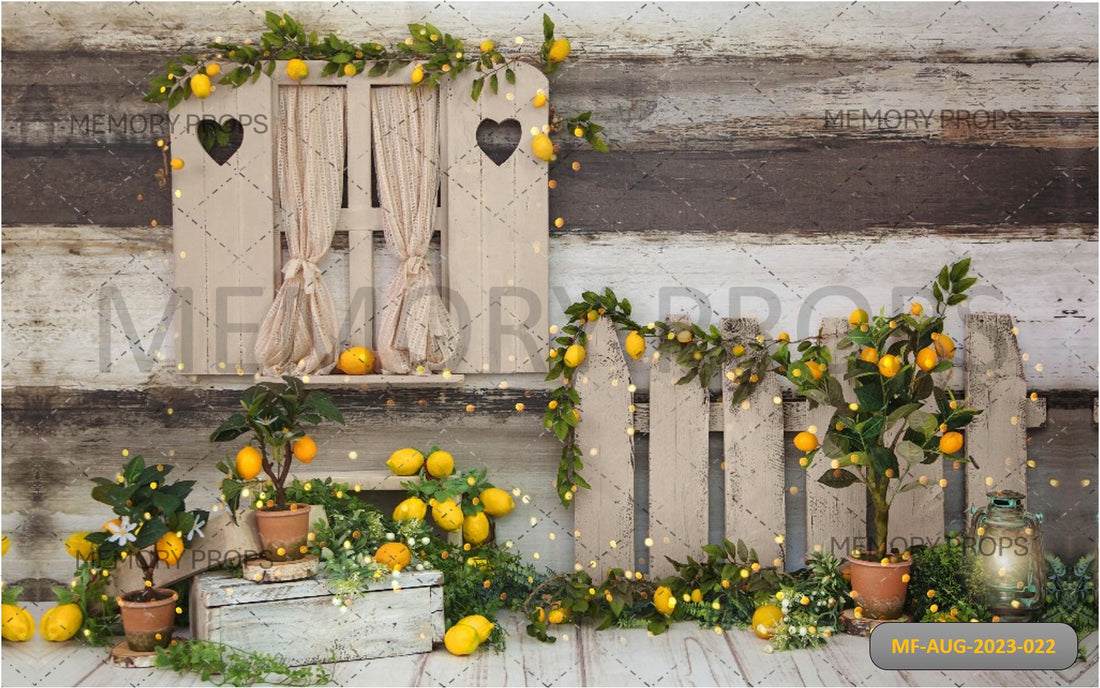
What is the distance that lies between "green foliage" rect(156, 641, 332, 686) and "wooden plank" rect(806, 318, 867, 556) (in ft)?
5.11

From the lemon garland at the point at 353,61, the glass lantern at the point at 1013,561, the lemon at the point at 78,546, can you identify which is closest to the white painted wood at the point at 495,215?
the lemon garland at the point at 353,61

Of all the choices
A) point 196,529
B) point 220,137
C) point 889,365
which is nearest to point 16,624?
point 196,529

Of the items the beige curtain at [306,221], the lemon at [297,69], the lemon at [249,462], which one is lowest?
the lemon at [249,462]

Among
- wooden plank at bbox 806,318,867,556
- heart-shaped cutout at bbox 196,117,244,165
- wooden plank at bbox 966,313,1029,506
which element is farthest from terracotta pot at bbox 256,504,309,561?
wooden plank at bbox 966,313,1029,506

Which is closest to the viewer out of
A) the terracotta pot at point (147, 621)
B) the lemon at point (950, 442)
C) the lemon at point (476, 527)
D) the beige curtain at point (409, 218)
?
the terracotta pot at point (147, 621)

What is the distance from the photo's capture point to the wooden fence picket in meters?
3.19

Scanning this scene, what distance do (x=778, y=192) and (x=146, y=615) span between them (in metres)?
2.28

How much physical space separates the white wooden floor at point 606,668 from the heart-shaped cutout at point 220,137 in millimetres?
1553

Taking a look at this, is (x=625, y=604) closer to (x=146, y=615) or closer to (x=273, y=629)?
(x=273, y=629)

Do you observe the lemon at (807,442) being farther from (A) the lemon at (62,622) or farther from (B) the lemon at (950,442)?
(A) the lemon at (62,622)

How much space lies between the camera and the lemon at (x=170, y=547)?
278 cm

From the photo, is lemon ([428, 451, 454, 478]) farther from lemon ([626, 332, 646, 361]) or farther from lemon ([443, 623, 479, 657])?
lemon ([626, 332, 646, 361])

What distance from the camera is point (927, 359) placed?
2.87 m

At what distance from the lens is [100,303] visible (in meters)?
3.31
